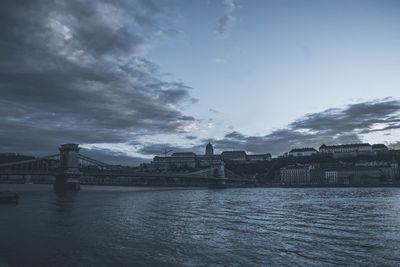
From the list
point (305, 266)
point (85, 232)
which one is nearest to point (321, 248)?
point (305, 266)

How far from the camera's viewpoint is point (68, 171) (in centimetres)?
7244

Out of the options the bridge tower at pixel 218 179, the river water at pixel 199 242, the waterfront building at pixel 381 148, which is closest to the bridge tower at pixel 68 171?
the river water at pixel 199 242

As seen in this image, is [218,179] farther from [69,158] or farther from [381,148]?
[381,148]

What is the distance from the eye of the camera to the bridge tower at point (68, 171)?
7156cm

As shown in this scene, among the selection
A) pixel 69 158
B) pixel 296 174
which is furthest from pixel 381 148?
pixel 69 158

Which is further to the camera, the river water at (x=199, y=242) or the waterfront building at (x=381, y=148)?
the waterfront building at (x=381, y=148)

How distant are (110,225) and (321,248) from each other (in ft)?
42.9

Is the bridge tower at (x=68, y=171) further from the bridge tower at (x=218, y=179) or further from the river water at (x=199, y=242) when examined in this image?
the bridge tower at (x=218, y=179)

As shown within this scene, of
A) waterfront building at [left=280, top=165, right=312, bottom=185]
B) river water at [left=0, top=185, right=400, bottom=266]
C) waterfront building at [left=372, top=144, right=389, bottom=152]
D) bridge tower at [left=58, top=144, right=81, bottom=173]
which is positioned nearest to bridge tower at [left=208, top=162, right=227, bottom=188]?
waterfront building at [left=280, top=165, right=312, bottom=185]

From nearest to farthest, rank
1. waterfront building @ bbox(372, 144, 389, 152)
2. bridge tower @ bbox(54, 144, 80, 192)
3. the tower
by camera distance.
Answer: bridge tower @ bbox(54, 144, 80, 192) → the tower → waterfront building @ bbox(372, 144, 389, 152)

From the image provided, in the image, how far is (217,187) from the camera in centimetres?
12119

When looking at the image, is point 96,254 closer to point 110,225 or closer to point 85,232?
point 85,232

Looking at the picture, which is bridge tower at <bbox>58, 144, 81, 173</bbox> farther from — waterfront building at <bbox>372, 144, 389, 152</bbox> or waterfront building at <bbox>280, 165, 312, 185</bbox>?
waterfront building at <bbox>372, 144, 389, 152</bbox>

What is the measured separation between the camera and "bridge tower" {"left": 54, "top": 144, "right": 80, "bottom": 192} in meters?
71.6
